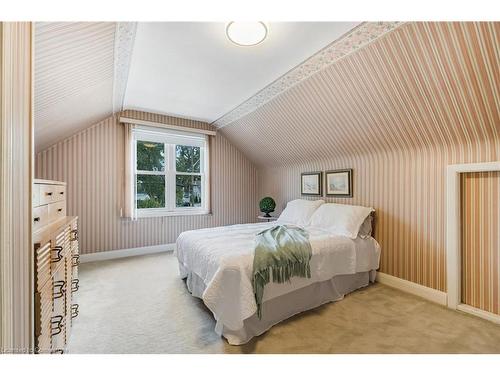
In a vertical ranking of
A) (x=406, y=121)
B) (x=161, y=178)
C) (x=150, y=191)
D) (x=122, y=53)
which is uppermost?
(x=122, y=53)

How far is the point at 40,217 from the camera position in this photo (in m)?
1.41

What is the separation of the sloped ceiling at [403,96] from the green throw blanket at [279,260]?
156 cm

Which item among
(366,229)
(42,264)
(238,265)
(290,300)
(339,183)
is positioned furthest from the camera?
(339,183)

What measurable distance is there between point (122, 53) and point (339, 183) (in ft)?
10.2

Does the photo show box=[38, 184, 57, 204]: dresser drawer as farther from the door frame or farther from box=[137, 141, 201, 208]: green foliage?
the door frame

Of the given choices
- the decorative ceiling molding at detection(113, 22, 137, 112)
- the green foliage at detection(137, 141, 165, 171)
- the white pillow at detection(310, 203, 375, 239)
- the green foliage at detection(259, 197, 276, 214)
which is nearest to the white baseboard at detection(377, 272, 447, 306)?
the white pillow at detection(310, 203, 375, 239)

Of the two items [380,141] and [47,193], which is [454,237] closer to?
[380,141]

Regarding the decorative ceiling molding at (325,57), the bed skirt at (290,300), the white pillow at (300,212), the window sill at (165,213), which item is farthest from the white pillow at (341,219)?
the window sill at (165,213)

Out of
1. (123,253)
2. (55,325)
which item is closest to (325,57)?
(55,325)

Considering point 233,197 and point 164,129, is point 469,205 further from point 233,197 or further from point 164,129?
point 164,129

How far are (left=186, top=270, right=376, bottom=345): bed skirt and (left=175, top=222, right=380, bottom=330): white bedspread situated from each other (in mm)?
83

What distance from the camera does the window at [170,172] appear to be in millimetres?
4145

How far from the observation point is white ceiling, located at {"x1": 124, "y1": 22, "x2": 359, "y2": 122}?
1.92m
